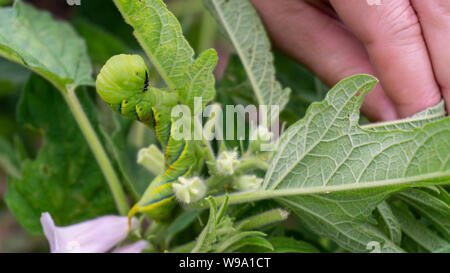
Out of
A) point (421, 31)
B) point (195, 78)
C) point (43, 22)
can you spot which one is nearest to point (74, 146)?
point (43, 22)

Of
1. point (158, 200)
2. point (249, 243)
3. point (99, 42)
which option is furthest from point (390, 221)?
point (99, 42)

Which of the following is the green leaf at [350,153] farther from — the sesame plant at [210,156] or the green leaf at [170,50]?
the green leaf at [170,50]

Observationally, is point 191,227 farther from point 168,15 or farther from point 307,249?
point 168,15

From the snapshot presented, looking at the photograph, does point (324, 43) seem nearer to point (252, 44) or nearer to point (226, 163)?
point (252, 44)

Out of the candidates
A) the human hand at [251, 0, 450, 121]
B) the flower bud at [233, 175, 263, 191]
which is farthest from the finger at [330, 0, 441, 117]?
the flower bud at [233, 175, 263, 191]

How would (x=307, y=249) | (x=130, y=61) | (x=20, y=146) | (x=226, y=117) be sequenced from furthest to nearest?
(x=20, y=146)
(x=226, y=117)
(x=307, y=249)
(x=130, y=61)

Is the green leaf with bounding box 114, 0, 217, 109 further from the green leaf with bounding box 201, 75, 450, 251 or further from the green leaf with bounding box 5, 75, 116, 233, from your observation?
the green leaf with bounding box 5, 75, 116, 233
